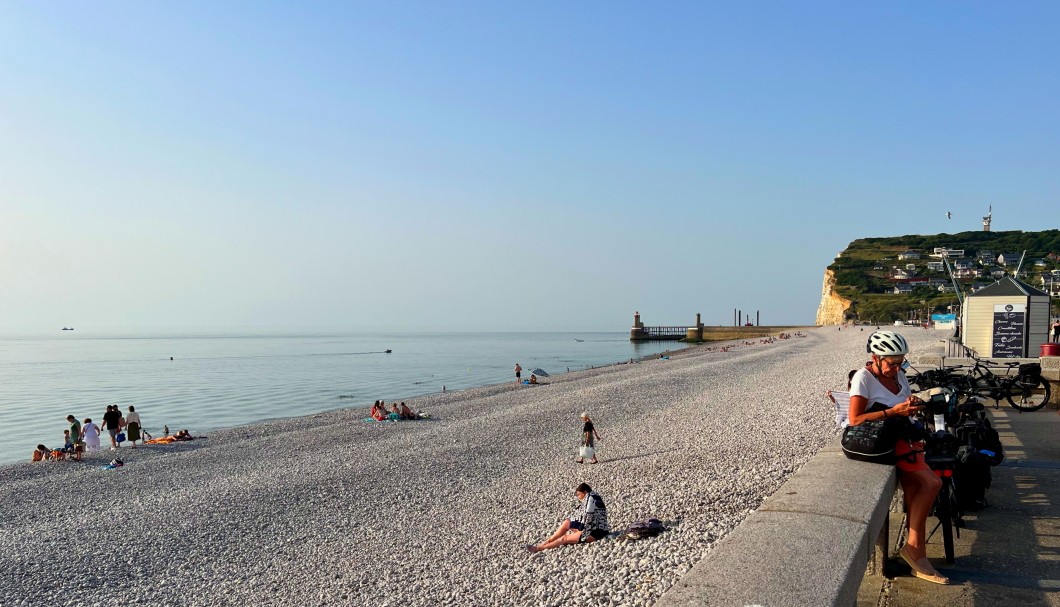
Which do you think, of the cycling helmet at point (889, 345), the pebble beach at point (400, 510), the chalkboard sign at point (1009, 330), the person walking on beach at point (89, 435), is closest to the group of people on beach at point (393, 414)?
the pebble beach at point (400, 510)

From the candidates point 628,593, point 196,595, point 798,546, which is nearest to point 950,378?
point 628,593

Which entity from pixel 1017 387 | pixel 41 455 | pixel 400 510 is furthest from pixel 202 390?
pixel 1017 387

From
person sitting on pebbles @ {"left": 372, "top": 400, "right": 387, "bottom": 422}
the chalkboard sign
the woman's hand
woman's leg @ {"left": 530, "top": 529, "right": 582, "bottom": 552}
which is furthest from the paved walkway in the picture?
person sitting on pebbles @ {"left": 372, "top": 400, "right": 387, "bottom": 422}

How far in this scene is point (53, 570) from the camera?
977 centimetres

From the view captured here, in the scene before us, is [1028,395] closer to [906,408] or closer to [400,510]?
[906,408]

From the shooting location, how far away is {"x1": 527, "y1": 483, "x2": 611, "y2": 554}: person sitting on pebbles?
25.8 ft

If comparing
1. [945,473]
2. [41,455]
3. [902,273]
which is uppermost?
[902,273]

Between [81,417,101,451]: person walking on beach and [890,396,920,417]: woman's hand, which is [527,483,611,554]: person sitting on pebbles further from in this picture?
[81,417,101,451]: person walking on beach

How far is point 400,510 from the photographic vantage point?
11.6 meters

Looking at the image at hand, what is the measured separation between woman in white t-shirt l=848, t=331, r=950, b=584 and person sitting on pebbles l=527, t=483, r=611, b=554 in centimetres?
400

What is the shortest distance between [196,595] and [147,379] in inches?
2281

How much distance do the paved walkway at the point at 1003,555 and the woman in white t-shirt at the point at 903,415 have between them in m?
0.16

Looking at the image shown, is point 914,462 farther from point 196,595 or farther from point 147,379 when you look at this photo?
point 147,379

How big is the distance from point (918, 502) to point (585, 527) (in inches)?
173
